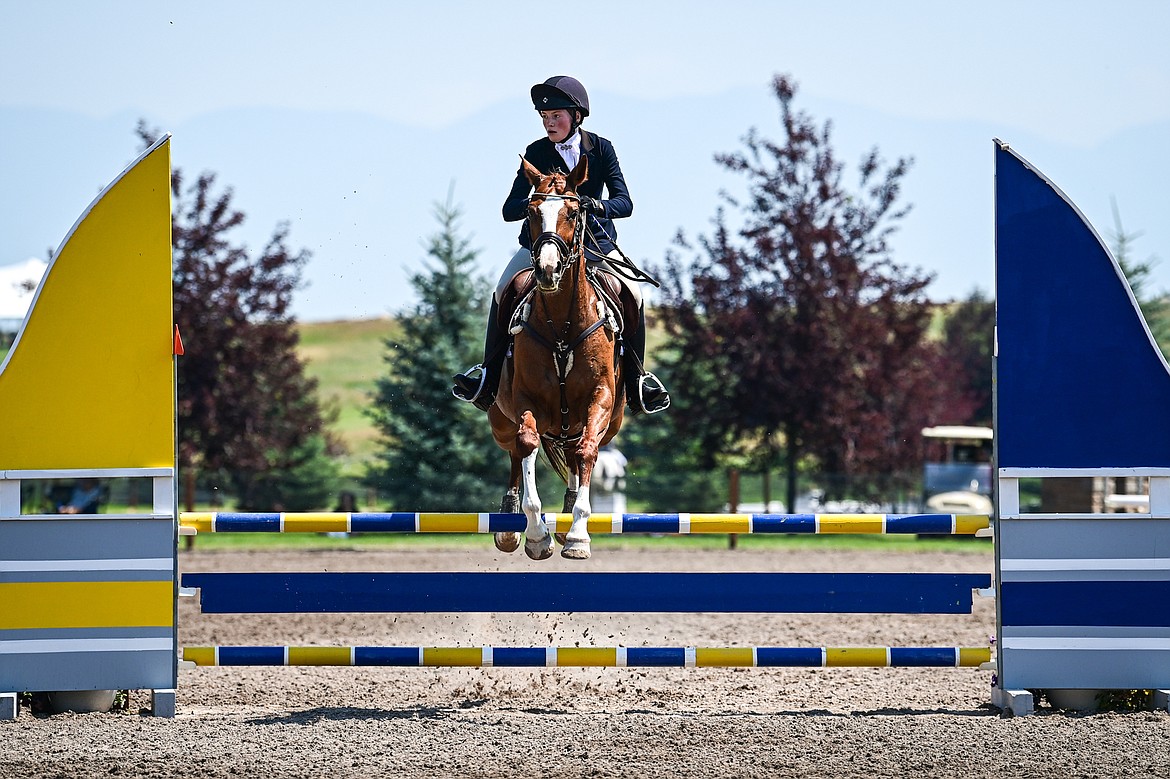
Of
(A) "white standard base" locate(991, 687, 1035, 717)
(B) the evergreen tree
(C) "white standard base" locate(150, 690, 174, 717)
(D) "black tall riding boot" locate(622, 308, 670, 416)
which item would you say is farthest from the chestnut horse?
(B) the evergreen tree

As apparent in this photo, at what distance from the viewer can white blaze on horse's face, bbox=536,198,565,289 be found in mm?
6438

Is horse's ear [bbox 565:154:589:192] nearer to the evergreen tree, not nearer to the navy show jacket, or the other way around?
the navy show jacket

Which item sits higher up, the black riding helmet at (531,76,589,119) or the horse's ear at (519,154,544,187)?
the black riding helmet at (531,76,589,119)

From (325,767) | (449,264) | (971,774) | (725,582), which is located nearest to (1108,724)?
(971,774)

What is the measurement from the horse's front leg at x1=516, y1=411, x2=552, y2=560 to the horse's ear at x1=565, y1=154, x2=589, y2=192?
136 centimetres

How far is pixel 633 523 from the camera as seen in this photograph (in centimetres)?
681

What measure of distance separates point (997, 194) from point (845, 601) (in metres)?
2.27

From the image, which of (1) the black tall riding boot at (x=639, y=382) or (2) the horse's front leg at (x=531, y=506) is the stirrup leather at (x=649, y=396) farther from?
Result: (2) the horse's front leg at (x=531, y=506)

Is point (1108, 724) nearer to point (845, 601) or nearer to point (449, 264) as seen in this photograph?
point (845, 601)

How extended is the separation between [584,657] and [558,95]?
3213 millimetres

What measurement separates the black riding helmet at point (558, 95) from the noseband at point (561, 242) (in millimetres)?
902

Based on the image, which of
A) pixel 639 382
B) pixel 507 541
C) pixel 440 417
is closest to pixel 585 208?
pixel 639 382

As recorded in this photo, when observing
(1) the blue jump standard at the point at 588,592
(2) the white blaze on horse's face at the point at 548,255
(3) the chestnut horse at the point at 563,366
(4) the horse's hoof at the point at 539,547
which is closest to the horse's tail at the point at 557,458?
(3) the chestnut horse at the point at 563,366

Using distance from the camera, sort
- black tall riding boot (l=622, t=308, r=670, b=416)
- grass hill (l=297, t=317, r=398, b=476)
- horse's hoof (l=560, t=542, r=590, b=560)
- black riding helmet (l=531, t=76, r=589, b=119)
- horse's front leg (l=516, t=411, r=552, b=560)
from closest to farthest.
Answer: horse's hoof (l=560, t=542, r=590, b=560) < horse's front leg (l=516, t=411, r=552, b=560) < black riding helmet (l=531, t=76, r=589, b=119) < black tall riding boot (l=622, t=308, r=670, b=416) < grass hill (l=297, t=317, r=398, b=476)
